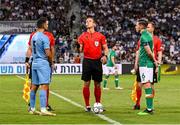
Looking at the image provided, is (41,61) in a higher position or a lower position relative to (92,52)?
lower

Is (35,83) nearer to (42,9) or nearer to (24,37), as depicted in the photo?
(24,37)

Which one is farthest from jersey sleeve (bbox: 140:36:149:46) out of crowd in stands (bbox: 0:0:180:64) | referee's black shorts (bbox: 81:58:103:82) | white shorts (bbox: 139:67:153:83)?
crowd in stands (bbox: 0:0:180:64)

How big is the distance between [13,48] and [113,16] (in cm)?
1084

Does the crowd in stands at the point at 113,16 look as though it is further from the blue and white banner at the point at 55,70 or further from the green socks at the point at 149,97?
the green socks at the point at 149,97

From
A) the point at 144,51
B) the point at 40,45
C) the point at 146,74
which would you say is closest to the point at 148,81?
the point at 146,74

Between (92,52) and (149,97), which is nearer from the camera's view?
(149,97)

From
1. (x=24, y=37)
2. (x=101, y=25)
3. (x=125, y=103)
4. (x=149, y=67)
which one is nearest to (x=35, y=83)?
(x=149, y=67)

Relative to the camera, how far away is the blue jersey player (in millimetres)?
15383

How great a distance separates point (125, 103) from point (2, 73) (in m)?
25.9

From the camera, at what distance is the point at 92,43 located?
643 inches

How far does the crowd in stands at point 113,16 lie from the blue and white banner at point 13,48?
2936 millimetres

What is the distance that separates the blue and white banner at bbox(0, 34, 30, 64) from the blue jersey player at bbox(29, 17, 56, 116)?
31502 mm

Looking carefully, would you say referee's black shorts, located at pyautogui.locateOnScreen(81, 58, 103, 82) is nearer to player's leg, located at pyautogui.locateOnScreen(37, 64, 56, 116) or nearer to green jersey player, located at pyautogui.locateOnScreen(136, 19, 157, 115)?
green jersey player, located at pyautogui.locateOnScreen(136, 19, 157, 115)

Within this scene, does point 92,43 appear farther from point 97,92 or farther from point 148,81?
point 148,81
